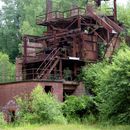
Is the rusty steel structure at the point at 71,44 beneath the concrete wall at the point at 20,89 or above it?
above

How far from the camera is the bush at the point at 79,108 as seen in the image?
35.7 m

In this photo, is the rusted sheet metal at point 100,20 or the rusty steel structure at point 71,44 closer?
the rusty steel structure at point 71,44

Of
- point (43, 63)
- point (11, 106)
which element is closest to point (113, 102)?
point (11, 106)

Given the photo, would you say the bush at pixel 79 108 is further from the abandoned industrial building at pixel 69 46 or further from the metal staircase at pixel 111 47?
the metal staircase at pixel 111 47

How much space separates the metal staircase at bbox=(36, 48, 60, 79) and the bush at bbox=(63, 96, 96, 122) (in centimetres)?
556

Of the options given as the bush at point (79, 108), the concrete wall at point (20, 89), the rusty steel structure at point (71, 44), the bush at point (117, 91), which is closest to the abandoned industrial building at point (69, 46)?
the rusty steel structure at point (71, 44)

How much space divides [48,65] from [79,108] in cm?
753

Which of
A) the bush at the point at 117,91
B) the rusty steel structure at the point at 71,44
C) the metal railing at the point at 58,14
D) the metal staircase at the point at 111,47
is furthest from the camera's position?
the metal railing at the point at 58,14

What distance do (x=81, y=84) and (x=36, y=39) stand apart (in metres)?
8.00

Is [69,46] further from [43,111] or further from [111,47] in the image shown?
[43,111]

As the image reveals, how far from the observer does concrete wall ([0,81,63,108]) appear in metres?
37.3

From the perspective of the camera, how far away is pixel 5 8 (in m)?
85.4

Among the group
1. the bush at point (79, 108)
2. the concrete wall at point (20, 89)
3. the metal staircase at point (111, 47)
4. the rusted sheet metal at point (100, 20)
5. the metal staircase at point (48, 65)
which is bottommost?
the bush at point (79, 108)

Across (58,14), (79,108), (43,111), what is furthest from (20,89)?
(58,14)
